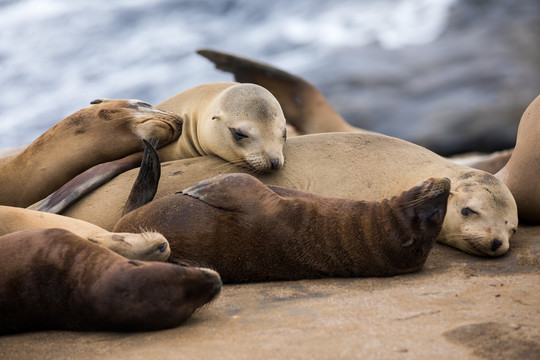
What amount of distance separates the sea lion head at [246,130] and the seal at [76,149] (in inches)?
14.0

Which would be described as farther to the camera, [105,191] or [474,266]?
[105,191]

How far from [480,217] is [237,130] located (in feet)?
4.81

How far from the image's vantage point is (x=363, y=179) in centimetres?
408

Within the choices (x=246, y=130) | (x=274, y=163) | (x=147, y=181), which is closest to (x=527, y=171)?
(x=274, y=163)

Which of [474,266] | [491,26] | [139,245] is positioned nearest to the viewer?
[139,245]

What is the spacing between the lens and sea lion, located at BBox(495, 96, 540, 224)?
4188 mm

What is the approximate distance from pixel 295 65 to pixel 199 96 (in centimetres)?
756

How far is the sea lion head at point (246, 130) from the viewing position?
161 inches

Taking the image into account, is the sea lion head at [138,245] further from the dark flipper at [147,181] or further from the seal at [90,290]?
the dark flipper at [147,181]

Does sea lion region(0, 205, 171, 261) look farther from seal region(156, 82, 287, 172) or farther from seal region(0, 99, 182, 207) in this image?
seal region(0, 99, 182, 207)

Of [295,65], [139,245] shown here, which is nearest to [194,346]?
[139,245]

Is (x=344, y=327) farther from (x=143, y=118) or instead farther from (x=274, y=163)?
A: (x=143, y=118)

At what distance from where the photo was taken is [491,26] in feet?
34.1

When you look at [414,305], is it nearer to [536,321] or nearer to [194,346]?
[536,321]
